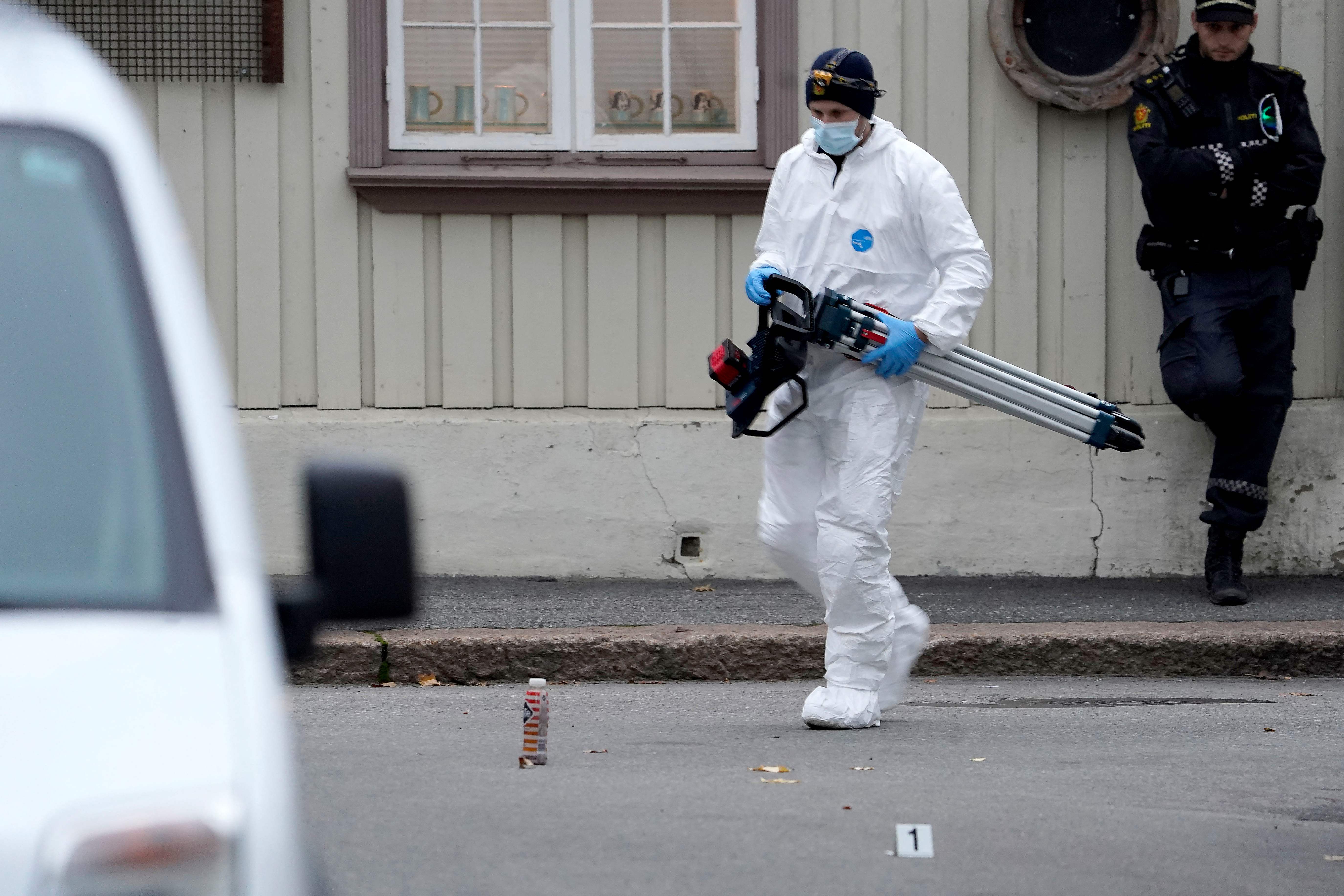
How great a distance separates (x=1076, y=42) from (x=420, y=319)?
343cm

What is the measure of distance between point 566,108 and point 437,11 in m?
0.79

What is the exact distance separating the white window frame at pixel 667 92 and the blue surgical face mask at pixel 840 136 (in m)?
2.93

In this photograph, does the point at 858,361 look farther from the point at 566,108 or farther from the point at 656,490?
the point at 566,108

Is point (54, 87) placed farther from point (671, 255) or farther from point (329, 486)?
point (671, 255)

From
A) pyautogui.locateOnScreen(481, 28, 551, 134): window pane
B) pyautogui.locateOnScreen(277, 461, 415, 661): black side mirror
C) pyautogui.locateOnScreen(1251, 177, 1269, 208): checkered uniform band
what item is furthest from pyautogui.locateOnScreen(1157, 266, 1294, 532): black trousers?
pyautogui.locateOnScreen(277, 461, 415, 661): black side mirror

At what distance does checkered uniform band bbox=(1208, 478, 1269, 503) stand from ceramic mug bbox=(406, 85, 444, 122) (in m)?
4.12

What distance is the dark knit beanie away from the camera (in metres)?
6.05

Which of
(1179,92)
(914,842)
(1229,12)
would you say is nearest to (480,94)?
(1179,92)

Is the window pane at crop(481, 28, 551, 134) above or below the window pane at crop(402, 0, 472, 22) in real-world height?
below

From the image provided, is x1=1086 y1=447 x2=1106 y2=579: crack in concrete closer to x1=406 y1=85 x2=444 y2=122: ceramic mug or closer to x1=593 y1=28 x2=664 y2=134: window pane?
x1=593 y1=28 x2=664 y2=134: window pane

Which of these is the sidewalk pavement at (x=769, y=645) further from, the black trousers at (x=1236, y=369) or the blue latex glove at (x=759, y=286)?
the blue latex glove at (x=759, y=286)

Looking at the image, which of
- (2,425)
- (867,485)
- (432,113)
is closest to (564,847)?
(867,485)

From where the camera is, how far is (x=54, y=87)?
2.32m

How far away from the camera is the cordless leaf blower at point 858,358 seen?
598 centimetres
